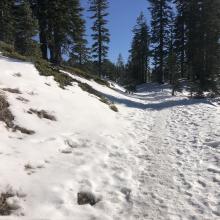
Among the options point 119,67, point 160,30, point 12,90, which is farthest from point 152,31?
point 119,67

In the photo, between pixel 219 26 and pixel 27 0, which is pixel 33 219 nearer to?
pixel 27 0

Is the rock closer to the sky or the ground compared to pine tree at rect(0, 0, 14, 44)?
closer to the ground

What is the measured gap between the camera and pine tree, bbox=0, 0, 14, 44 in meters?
34.9

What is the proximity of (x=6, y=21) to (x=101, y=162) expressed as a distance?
30.4 meters

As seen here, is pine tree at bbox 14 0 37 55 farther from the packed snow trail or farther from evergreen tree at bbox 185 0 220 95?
the packed snow trail

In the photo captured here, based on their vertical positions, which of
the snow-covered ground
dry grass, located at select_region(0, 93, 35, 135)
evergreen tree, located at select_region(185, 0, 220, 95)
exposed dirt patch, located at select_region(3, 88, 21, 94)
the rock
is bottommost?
the rock

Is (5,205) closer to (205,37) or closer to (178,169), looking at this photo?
(178,169)

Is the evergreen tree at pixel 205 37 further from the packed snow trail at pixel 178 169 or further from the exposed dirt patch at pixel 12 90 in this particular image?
the exposed dirt patch at pixel 12 90

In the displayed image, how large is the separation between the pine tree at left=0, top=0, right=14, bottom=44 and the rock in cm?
3149

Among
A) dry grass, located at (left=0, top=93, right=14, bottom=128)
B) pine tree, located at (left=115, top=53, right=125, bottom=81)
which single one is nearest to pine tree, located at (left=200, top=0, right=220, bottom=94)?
dry grass, located at (left=0, top=93, right=14, bottom=128)

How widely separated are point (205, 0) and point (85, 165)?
32.6m

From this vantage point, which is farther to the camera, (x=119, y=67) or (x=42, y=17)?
(x=119, y=67)

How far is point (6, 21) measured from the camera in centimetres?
3547

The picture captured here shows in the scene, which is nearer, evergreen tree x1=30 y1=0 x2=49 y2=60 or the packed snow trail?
the packed snow trail
